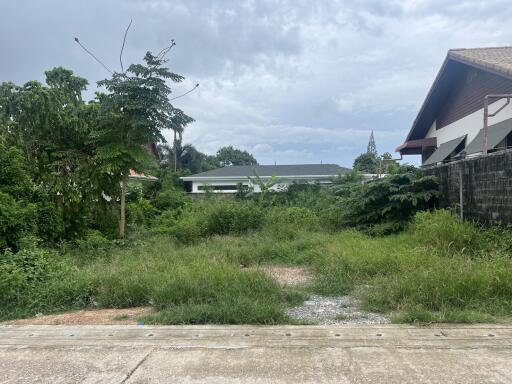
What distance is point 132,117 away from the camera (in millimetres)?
10641

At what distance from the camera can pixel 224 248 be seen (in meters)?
9.10

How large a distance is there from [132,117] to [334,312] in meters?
7.92

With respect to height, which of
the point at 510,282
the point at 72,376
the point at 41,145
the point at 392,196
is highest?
the point at 41,145

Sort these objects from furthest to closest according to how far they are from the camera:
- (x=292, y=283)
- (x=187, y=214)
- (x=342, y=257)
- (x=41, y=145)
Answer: (x=187, y=214), (x=41, y=145), (x=342, y=257), (x=292, y=283)

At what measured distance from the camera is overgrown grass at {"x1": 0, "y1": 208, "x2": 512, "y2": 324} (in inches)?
184

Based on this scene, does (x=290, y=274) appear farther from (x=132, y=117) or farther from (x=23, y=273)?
(x=132, y=117)

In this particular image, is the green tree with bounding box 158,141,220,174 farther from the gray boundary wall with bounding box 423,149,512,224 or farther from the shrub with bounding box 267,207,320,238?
the gray boundary wall with bounding box 423,149,512,224

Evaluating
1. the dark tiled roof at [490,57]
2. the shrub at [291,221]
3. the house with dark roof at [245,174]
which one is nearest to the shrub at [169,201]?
the shrub at [291,221]

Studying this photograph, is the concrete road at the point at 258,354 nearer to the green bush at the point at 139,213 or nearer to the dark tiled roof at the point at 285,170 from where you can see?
the green bush at the point at 139,213

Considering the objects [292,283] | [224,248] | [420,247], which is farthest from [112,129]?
[420,247]

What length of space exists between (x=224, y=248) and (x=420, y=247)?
4139 millimetres

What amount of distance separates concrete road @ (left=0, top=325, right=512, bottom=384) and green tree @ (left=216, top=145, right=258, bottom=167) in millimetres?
61973

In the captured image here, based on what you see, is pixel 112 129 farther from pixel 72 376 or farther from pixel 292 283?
pixel 72 376

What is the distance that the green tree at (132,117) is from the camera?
10.6 metres
